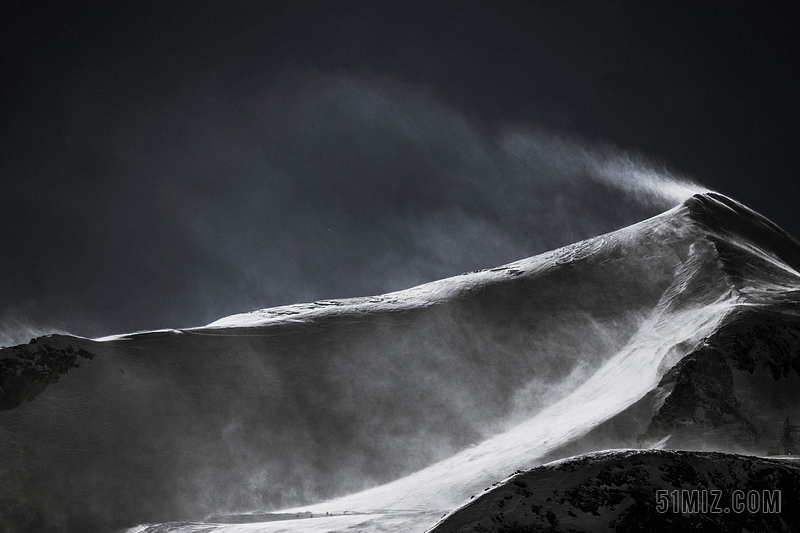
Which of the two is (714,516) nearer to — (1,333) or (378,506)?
(378,506)

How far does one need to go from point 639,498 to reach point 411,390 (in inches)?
683

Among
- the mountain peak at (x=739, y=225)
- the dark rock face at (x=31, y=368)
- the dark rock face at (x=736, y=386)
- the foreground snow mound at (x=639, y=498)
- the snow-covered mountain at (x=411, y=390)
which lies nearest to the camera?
the foreground snow mound at (x=639, y=498)

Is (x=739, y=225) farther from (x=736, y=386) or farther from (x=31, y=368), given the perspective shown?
(x=31, y=368)

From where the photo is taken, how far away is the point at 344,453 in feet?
79.7

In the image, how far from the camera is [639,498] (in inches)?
411

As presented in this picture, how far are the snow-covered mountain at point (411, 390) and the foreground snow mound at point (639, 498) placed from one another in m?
5.83

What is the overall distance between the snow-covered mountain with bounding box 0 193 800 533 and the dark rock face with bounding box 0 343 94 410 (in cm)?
6

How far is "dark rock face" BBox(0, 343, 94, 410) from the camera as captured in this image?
22.2 m

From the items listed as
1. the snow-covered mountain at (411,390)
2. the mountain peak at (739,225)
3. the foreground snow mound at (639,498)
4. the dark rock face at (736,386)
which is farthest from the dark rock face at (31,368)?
the mountain peak at (739,225)

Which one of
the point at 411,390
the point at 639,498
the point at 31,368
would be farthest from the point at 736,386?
the point at 31,368

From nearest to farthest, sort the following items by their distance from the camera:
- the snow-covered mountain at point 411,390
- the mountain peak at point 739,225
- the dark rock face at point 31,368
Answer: the snow-covered mountain at point 411,390 < the dark rock face at point 31,368 < the mountain peak at point 739,225

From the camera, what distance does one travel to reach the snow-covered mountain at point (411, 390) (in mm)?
18625

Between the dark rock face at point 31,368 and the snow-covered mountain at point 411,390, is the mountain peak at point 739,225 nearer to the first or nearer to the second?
the snow-covered mountain at point 411,390

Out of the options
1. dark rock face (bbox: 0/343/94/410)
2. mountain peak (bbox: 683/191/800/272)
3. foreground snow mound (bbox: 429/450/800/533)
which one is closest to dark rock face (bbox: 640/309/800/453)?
foreground snow mound (bbox: 429/450/800/533)
